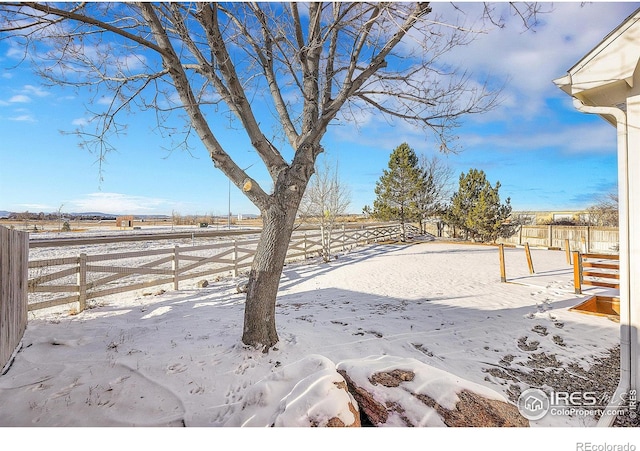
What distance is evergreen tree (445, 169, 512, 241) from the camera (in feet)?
53.4

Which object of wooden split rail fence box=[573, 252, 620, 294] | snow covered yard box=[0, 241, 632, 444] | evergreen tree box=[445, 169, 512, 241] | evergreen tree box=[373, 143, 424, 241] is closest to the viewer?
snow covered yard box=[0, 241, 632, 444]

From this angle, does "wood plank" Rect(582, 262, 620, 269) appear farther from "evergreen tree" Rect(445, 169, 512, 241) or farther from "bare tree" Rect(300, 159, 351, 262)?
"evergreen tree" Rect(445, 169, 512, 241)

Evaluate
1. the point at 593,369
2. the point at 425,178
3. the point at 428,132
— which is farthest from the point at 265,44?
the point at 425,178

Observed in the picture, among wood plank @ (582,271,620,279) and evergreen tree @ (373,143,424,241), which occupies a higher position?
evergreen tree @ (373,143,424,241)

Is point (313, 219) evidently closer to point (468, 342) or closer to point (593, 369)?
point (468, 342)

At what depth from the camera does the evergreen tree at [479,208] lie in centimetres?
1627

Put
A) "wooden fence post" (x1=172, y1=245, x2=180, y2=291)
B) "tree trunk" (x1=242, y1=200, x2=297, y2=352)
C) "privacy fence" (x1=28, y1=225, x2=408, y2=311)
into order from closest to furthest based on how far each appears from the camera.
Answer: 1. "tree trunk" (x1=242, y1=200, x2=297, y2=352)
2. "privacy fence" (x1=28, y1=225, x2=408, y2=311)
3. "wooden fence post" (x1=172, y1=245, x2=180, y2=291)

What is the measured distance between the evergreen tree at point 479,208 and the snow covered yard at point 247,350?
11.2 meters

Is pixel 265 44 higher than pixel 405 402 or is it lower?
higher

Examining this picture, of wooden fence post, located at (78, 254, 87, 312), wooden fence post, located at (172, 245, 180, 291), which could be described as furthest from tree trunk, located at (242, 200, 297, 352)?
wooden fence post, located at (172, 245, 180, 291)

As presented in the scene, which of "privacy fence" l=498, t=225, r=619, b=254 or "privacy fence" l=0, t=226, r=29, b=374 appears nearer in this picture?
"privacy fence" l=0, t=226, r=29, b=374

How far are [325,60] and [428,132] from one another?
74.5 inches

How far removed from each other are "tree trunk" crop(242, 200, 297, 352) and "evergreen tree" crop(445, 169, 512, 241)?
55.0ft

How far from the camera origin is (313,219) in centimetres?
1239
